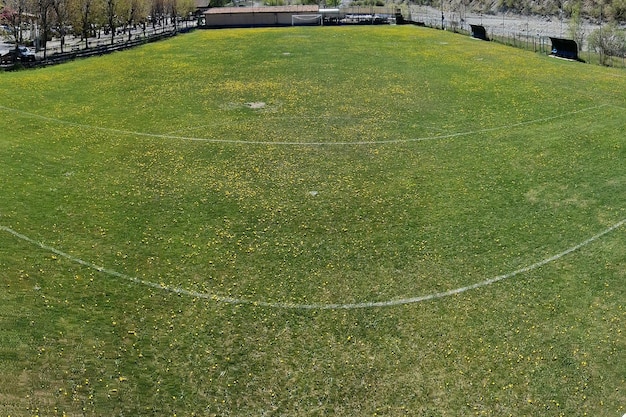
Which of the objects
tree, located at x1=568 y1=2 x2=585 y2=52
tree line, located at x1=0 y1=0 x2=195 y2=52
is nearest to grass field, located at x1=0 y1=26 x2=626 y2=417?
tree line, located at x1=0 y1=0 x2=195 y2=52

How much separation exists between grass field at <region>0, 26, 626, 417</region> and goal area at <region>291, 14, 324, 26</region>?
67531mm

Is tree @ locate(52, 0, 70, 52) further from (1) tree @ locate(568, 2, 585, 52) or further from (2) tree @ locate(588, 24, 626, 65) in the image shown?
(1) tree @ locate(568, 2, 585, 52)

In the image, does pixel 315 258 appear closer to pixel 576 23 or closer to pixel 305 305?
pixel 305 305

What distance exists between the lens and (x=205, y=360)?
1878cm

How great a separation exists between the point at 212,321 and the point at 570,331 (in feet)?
38.5

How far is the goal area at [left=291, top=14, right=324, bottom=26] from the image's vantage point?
10888cm

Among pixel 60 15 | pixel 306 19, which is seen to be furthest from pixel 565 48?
pixel 60 15

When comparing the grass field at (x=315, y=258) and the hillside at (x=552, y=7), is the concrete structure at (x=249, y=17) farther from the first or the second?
the grass field at (x=315, y=258)

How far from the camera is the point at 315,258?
2441 cm

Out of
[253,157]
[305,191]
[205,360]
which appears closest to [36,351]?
[205,360]

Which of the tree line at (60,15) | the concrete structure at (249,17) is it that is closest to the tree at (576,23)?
the concrete structure at (249,17)

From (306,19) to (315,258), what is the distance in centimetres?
9209

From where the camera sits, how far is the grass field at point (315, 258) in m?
17.9

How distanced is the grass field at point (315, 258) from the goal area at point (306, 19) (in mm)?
67531
